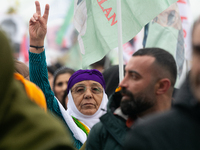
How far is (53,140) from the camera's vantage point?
4.03 ft

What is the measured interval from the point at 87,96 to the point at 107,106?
149 cm

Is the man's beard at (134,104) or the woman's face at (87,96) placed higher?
the man's beard at (134,104)

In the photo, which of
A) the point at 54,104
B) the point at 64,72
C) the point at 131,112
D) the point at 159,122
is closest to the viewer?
the point at 159,122

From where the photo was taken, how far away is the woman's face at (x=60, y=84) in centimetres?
581

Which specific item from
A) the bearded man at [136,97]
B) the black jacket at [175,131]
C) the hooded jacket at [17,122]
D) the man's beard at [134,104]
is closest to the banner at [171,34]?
the bearded man at [136,97]

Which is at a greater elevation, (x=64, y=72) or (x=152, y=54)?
(x=152, y=54)

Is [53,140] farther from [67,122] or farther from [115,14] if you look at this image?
[115,14]

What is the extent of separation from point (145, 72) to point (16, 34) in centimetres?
1269

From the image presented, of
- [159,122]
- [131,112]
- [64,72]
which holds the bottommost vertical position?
[64,72]

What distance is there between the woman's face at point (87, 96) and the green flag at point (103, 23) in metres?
0.26

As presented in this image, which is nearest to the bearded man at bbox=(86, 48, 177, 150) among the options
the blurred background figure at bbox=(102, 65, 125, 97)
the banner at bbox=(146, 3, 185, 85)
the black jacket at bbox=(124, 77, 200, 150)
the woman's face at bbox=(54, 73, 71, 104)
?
the black jacket at bbox=(124, 77, 200, 150)

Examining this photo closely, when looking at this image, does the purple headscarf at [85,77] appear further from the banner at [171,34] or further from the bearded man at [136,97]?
the bearded man at [136,97]

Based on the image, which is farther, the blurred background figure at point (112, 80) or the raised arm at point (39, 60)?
the blurred background figure at point (112, 80)

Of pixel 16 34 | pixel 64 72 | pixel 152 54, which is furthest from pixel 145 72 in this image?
pixel 16 34
